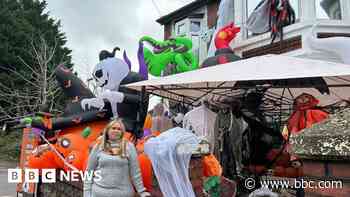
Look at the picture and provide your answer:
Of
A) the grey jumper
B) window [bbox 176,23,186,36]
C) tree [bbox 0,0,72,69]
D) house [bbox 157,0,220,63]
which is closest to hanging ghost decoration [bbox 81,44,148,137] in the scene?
the grey jumper

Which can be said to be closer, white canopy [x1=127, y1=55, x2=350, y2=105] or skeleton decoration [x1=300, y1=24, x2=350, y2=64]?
white canopy [x1=127, y1=55, x2=350, y2=105]

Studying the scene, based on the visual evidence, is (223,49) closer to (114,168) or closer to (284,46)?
(284,46)

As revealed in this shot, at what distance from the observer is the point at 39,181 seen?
5.61m

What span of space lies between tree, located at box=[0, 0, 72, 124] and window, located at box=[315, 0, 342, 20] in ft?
48.6

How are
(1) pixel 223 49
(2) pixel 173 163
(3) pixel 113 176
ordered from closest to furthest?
(3) pixel 113 176 < (2) pixel 173 163 < (1) pixel 223 49

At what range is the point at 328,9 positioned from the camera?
24.3 feet

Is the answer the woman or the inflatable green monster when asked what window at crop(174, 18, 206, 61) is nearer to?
the inflatable green monster

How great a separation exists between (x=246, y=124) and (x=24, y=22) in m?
23.0

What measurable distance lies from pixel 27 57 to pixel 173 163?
2208 cm

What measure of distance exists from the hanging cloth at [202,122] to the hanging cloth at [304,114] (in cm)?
112

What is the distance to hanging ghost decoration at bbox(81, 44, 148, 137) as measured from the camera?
5.25m

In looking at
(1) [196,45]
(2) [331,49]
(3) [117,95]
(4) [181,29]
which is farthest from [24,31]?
(2) [331,49]

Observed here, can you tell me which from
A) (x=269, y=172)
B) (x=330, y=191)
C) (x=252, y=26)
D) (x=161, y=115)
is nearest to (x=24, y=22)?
(x=252, y=26)

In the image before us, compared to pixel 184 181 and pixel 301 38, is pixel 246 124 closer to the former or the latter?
pixel 184 181
